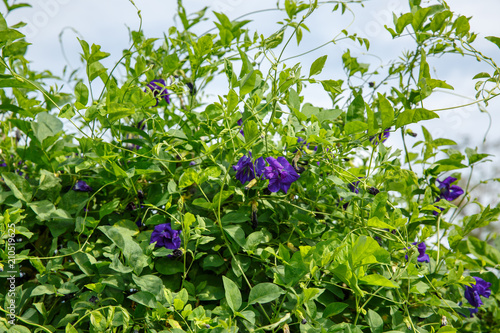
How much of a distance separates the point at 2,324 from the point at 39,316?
0.50 feet

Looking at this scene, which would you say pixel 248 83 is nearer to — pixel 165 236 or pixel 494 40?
pixel 165 236

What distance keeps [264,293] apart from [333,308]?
19 cm

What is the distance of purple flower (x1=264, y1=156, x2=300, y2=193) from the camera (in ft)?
3.46

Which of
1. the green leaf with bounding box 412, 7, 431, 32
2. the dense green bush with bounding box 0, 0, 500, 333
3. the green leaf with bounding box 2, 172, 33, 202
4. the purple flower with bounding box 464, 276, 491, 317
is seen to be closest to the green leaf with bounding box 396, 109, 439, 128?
the dense green bush with bounding box 0, 0, 500, 333

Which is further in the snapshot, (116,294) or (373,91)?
→ (373,91)

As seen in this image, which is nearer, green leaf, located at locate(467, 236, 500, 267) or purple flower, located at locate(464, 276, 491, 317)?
green leaf, located at locate(467, 236, 500, 267)

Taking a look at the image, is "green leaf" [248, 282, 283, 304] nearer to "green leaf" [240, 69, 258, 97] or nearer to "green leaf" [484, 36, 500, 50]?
"green leaf" [240, 69, 258, 97]

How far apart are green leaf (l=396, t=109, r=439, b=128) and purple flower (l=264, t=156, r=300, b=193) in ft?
0.97

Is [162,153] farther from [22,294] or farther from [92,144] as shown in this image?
[22,294]

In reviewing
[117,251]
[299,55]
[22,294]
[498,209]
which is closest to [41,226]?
[22,294]

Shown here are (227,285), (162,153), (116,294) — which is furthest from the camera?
(162,153)

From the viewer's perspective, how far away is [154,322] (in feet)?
3.24

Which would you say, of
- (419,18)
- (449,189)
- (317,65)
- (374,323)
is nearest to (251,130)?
Answer: (317,65)

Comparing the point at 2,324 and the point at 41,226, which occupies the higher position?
the point at 41,226
